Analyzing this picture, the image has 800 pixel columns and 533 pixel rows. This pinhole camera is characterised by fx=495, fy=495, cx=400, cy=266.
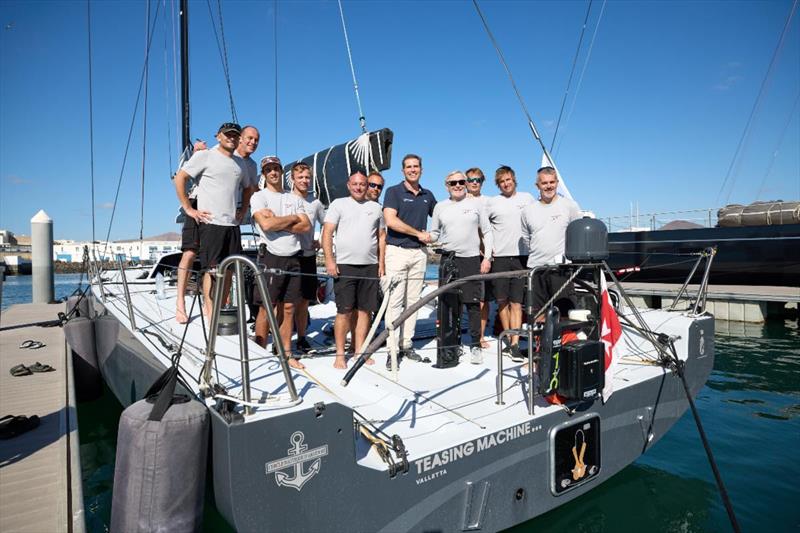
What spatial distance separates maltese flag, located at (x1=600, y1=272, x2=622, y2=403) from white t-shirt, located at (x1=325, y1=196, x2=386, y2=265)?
1.90 metres

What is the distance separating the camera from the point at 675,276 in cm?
1709

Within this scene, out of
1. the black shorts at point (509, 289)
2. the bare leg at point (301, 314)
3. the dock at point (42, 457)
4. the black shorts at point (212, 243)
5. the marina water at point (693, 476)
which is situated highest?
the black shorts at point (212, 243)

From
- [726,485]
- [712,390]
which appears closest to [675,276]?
[712,390]

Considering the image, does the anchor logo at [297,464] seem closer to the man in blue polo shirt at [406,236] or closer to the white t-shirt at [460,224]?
the man in blue polo shirt at [406,236]

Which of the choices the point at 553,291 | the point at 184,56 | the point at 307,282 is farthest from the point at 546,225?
the point at 184,56

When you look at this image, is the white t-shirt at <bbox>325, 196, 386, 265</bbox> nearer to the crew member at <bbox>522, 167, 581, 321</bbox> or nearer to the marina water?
the crew member at <bbox>522, 167, 581, 321</bbox>

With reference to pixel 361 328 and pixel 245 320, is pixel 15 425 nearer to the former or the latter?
pixel 361 328

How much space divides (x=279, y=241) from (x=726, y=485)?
4153mm

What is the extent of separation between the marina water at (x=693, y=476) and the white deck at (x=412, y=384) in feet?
1.85

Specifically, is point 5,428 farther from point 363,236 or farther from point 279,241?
point 363,236

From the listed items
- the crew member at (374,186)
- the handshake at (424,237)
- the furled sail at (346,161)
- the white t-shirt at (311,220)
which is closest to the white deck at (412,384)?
→ the white t-shirt at (311,220)

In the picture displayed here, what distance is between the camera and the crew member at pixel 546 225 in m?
4.57

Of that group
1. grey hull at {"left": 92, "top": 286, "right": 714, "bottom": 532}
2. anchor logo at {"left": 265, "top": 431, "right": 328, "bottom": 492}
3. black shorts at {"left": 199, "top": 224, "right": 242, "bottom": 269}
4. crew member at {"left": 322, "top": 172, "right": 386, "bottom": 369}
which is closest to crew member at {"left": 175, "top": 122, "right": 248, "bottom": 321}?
black shorts at {"left": 199, "top": 224, "right": 242, "bottom": 269}

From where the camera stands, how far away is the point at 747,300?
1324 centimetres
